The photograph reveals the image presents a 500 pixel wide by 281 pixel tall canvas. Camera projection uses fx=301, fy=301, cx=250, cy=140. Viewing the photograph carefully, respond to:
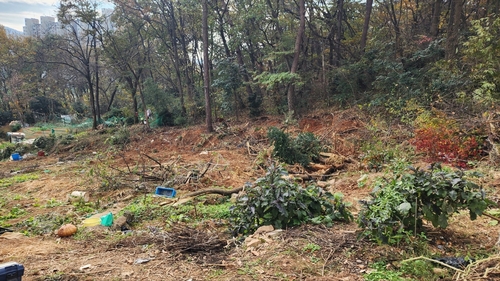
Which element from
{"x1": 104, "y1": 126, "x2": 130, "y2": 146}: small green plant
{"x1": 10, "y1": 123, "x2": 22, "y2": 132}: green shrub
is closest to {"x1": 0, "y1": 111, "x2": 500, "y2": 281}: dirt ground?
{"x1": 104, "y1": 126, "x2": 130, "y2": 146}: small green plant

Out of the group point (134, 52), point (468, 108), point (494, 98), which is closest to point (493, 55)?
point (494, 98)

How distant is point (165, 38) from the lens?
17953 millimetres

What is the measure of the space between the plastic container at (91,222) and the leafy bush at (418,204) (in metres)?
3.45

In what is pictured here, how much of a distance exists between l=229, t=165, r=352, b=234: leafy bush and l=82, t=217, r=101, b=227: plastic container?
6.72 ft

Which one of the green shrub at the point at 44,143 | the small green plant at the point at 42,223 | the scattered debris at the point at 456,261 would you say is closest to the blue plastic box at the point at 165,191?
the small green plant at the point at 42,223

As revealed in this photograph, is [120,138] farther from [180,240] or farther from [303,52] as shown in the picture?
[180,240]

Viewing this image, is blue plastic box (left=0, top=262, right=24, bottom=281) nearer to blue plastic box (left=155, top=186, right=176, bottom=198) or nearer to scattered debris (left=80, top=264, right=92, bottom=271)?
scattered debris (left=80, top=264, right=92, bottom=271)

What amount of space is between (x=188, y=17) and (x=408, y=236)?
17.1 metres

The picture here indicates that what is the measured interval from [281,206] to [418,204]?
1.21 meters

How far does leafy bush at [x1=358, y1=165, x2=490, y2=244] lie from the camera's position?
2336 millimetres

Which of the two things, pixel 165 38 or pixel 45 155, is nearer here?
pixel 45 155

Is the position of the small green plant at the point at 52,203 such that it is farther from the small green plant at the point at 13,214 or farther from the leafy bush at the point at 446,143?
the leafy bush at the point at 446,143

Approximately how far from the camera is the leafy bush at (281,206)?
10.1 ft

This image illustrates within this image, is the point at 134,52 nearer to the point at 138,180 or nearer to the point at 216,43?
the point at 216,43
